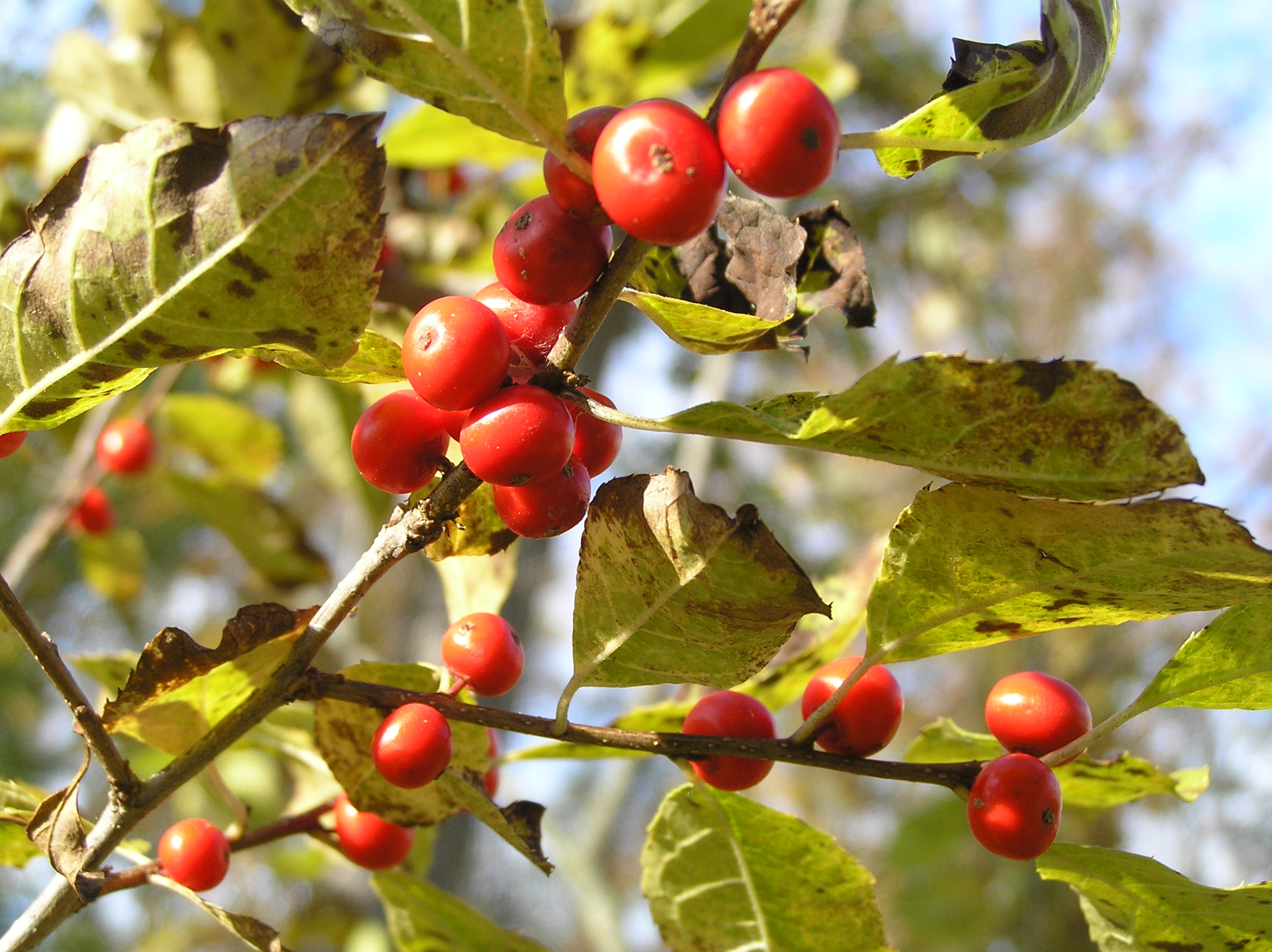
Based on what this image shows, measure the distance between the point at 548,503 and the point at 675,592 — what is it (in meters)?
0.10

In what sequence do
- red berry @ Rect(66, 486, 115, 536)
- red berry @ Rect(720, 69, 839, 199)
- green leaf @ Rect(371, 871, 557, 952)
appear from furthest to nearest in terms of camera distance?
red berry @ Rect(66, 486, 115, 536)
green leaf @ Rect(371, 871, 557, 952)
red berry @ Rect(720, 69, 839, 199)

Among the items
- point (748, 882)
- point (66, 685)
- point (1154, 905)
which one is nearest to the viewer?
point (66, 685)

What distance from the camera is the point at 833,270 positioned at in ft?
2.44

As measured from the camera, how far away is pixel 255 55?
1.60 meters

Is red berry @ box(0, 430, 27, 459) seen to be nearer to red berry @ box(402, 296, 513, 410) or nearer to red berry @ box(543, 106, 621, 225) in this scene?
red berry @ box(402, 296, 513, 410)

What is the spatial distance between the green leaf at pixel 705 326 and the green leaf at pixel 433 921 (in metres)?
0.69

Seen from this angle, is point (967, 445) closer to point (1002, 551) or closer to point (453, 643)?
point (1002, 551)

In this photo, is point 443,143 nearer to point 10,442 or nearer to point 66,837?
point 10,442

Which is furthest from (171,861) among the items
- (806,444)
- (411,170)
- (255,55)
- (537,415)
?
(411,170)

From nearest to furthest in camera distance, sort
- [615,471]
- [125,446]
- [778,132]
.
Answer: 1. [778,132]
2. [125,446]
3. [615,471]

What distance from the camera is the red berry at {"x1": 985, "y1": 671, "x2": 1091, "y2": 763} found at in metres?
0.76

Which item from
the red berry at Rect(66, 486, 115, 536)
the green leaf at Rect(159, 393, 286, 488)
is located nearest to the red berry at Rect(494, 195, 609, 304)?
the green leaf at Rect(159, 393, 286, 488)

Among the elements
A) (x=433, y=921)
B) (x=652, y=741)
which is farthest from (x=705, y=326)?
(x=433, y=921)

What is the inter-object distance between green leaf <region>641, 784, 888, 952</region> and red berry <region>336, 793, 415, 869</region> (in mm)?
239
